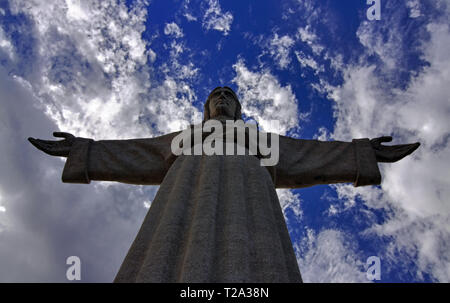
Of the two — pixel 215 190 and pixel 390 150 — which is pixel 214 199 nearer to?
pixel 215 190

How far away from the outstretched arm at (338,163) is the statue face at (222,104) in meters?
1.50

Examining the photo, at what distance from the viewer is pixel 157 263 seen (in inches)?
108

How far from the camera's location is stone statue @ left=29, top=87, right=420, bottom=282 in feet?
9.09

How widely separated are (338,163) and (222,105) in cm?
241

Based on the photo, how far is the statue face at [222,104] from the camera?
7.05 meters

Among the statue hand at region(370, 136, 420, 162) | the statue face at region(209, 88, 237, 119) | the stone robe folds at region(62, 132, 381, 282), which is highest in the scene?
the statue face at region(209, 88, 237, 119)

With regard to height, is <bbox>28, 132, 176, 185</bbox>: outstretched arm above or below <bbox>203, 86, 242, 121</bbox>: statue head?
below

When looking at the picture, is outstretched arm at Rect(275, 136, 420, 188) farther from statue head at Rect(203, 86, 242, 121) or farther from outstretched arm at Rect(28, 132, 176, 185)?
outstretched arm at Rect(28, 132, 176, 185)

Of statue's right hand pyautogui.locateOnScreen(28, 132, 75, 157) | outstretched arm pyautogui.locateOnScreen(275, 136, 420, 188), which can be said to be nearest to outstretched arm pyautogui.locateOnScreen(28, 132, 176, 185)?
statue's right hand pyautogui.locateOnScreen(28, 132, 75, 157)

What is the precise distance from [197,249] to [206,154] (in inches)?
81.6

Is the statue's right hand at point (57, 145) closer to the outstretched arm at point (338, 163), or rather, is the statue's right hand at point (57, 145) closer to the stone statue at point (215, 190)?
the stone statue at point (215, 190)
